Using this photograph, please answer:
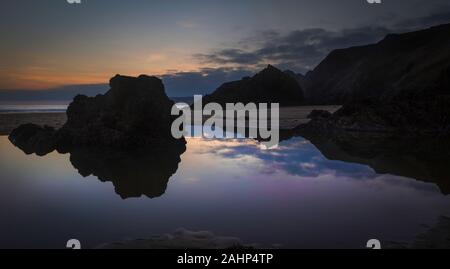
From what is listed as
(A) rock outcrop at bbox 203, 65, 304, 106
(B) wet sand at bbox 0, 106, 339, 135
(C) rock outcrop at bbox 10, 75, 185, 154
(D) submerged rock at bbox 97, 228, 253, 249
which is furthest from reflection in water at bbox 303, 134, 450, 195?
(A) rock outcrop at bbox 203, 65, 304, 106

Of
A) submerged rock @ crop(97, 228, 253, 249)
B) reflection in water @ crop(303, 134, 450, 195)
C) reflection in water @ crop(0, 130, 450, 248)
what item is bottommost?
submerged rock @ crop(97, 228, 253, 249)

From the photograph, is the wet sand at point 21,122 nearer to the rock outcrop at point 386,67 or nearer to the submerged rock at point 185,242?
the submerged rock at point 185,242

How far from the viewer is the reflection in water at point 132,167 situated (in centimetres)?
1449

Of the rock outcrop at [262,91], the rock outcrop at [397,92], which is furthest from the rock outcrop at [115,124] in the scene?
the rock outcrop at [262,91]

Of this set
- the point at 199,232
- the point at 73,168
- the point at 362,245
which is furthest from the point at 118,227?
the point at 73,168

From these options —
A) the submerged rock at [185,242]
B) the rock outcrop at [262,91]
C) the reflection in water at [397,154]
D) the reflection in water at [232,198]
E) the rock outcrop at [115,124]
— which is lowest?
the submerged rock at [185,242]

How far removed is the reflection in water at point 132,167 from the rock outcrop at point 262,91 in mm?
79951

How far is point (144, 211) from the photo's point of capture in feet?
37.6

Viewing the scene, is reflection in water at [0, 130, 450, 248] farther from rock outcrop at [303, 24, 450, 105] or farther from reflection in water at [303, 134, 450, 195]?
rock outcrop at [303, 24, 450, 105]

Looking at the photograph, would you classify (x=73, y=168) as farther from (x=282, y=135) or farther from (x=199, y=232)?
(x=282, y=135)

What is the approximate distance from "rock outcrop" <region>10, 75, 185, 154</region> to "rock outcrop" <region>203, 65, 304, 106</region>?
71.1 meters

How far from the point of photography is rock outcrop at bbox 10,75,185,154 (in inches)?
1016
